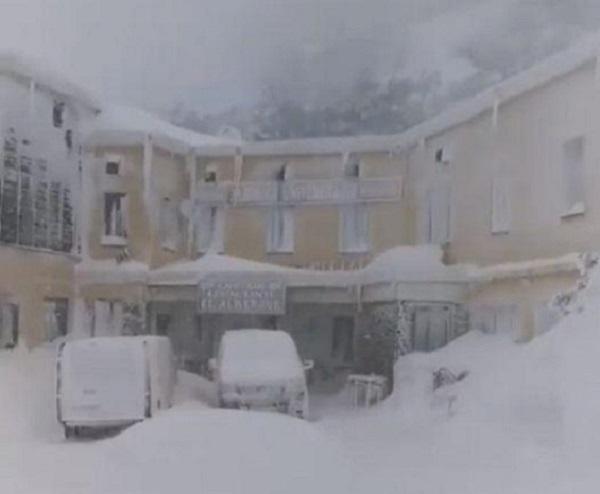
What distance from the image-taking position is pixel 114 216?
7.49 ft

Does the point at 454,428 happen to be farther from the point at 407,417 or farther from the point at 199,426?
the point at 199,426

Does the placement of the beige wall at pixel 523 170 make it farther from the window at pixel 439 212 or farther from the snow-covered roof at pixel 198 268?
the snow-covered roof at pixel 198 268

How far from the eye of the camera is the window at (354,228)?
219 cm

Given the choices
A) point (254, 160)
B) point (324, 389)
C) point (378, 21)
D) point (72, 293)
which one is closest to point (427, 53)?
point (378, 21)

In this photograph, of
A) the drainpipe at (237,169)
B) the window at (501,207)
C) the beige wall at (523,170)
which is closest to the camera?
the beige wall at (523,170)

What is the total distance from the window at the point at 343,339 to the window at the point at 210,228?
0.97ft

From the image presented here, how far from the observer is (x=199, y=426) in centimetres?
219

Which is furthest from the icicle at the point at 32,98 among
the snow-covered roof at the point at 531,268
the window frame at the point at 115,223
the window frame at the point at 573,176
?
the window frame at the point at 573,176

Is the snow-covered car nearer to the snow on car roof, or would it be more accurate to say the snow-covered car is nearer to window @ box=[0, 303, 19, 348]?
the snow on car roof

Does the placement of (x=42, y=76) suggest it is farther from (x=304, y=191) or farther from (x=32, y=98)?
(x=304, y=191)

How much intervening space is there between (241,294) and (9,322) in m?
0.50

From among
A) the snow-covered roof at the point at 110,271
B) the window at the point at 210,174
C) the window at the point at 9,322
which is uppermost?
the window at the point at 210,174

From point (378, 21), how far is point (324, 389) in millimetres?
767

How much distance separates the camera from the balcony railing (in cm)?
219
